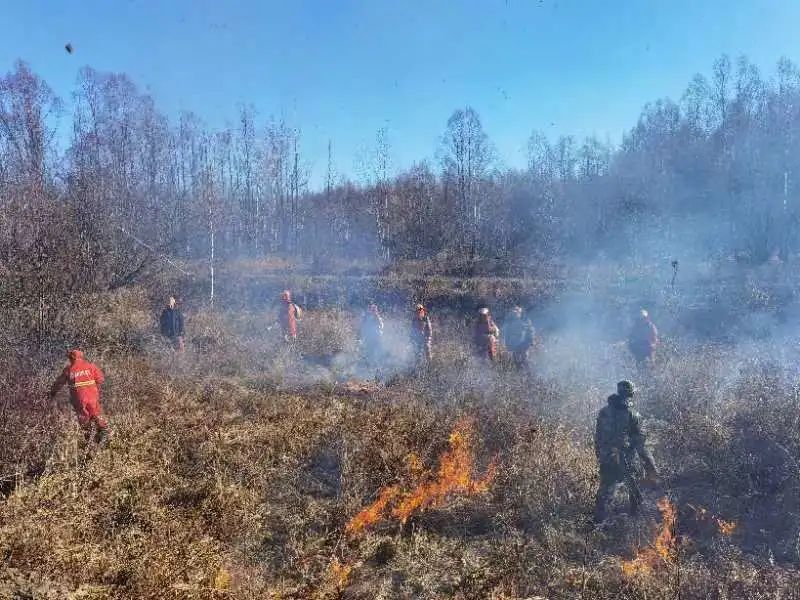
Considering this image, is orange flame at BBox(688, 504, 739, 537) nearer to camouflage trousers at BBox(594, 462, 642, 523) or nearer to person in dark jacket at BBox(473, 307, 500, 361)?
camouflage trousers at BBox(594, 462, 642, 523)

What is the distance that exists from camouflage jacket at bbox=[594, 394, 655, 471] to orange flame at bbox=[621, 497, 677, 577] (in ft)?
1.51

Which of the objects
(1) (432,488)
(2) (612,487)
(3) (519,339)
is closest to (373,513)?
(1) (432,488)

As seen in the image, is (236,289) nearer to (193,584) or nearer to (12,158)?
(12,158)

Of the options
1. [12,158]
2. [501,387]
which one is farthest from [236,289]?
[501,387]

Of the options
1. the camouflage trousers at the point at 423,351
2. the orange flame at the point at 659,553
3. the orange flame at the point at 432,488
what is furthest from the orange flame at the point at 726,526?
the camouflage trousers at the point at 423,351

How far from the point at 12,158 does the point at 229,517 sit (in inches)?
804

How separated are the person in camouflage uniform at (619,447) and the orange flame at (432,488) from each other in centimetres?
118

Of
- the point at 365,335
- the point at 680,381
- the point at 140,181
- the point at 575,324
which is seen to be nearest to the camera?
the point at 680,381

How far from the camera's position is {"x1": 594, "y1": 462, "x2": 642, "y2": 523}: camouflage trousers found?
4676 millimetres

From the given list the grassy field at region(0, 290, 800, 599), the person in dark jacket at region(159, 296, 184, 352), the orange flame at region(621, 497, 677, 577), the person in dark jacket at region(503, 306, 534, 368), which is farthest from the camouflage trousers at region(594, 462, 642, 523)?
the person in dark jacket at region(159, 296, 184, 352)

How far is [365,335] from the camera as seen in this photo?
11.3m

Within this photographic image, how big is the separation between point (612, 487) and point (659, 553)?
2.14 feet

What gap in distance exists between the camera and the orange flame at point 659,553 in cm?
407

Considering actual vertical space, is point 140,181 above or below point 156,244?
above
